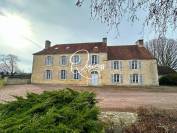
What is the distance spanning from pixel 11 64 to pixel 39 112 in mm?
68295

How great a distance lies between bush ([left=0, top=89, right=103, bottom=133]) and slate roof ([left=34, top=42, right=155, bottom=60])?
1462 inches

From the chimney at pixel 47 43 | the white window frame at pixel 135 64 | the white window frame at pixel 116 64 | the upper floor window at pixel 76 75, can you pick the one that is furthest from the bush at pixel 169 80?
the chimney at pixel 47 43

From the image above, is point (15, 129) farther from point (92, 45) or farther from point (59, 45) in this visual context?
point (59, 45)

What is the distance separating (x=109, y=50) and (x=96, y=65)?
4.36 metres

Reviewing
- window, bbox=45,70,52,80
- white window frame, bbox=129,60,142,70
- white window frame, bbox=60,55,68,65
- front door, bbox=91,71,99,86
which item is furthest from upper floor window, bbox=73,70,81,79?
white window frame, bbox=129,60,142,70

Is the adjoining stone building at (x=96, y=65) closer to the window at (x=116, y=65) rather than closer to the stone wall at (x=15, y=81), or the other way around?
the window at (x=116, y=65)

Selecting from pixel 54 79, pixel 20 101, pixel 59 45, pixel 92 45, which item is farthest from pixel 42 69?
pixel 20 101

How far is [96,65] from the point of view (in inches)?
1622

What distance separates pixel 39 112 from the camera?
379 cm

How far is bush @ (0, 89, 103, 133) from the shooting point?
9.94 feet

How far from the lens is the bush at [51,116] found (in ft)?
9.94

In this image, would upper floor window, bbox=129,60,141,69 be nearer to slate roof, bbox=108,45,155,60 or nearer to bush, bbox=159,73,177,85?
slate roof, bbox=108,45,155,60

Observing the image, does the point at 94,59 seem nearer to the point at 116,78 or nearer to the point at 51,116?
the point at 116,78

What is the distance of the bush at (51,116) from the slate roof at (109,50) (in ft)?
122
